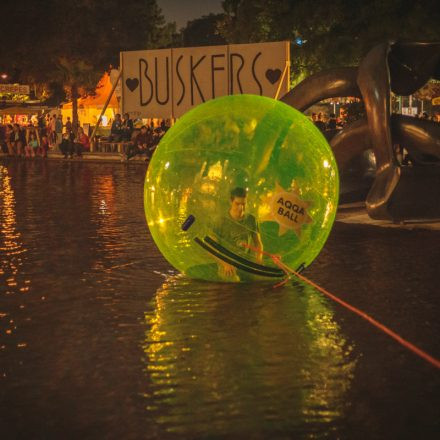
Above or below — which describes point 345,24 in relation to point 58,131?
above

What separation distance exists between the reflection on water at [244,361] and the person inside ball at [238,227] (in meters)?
0.46

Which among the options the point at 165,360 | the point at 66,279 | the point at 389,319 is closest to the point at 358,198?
the point at 66,279

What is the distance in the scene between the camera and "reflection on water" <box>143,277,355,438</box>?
16.6 ft

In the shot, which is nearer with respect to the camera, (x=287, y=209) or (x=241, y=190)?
(x=241, y=190)

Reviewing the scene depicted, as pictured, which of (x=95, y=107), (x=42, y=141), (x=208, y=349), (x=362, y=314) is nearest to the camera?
(x=208, y=349)

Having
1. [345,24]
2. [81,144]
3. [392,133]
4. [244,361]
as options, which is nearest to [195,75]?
[345,24]

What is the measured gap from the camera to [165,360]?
6.24 m

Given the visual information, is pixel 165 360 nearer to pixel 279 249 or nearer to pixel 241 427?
pixel 241 427

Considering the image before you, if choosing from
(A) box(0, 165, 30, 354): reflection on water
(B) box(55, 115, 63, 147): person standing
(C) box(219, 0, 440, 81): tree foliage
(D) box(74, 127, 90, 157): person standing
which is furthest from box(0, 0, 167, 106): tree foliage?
(A) box(0, 165, 30, 354): reflection on water

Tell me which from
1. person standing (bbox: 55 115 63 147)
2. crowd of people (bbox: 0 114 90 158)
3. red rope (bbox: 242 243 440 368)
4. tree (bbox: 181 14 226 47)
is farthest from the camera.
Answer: tree (bbox: 181 14 226 47)

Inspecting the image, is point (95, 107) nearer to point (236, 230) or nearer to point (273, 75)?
point (273, 75)

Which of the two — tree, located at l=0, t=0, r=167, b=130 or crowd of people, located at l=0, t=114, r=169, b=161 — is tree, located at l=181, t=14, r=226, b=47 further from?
crowd of people, located at l=0, t=114, r=169, b=161

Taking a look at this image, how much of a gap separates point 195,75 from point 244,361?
1959 cm

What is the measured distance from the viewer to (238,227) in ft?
26.9
